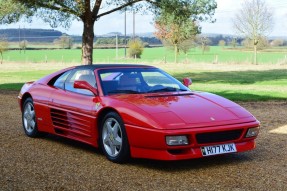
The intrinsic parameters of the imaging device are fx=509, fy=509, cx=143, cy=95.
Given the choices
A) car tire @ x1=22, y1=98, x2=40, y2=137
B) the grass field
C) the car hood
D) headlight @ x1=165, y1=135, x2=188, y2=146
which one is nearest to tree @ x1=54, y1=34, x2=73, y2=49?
the grass field

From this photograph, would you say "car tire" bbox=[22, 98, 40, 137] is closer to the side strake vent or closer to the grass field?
the side strake vent

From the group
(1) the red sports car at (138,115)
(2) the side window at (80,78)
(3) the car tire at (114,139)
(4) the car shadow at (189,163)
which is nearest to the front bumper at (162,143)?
(1) the red sports car at (138,115)

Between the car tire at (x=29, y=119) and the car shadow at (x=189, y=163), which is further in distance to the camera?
the car tire at (x=29, y=119)

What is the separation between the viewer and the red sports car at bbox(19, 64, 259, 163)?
19.8 feet

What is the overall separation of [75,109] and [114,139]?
98cm

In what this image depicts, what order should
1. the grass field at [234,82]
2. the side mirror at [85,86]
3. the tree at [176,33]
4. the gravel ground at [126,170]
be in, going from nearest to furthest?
the gravel ground at [126,170] → the side mirror at [85,86] → the grass field at [234,82] → the tree at [176,33]

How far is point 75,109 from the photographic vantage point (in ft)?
23.8

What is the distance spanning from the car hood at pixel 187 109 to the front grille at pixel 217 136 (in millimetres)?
122

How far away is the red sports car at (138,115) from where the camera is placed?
19.8ft

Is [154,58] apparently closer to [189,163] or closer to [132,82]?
[132,82]

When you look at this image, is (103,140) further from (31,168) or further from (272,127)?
(272,127)

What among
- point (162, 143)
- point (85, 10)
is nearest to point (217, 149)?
point (162, 143)

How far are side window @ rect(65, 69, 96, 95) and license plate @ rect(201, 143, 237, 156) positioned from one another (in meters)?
1.97

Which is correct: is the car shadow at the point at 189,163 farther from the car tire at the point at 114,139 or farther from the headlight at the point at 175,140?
the headlight at the point at 175,140
